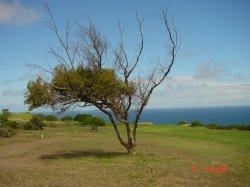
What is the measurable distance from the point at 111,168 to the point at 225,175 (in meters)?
7.23

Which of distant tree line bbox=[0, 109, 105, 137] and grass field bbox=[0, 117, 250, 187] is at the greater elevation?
distant tree line bbox=[0, 109, 105, 137]

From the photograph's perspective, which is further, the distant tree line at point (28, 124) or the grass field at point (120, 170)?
the distant tree line at point (28, 124)

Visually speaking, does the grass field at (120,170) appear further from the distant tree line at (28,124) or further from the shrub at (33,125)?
the shrub at (33,125)

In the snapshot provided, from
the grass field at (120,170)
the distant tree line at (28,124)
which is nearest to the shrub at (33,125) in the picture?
the distant tree line at (28,124)

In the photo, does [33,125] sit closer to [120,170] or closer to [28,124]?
[28,124]

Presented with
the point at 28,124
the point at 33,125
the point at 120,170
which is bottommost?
the point at 120,170

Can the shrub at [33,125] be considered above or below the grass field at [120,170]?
above

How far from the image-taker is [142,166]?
20.6 metres

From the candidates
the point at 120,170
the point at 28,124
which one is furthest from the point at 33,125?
the point at 120,170

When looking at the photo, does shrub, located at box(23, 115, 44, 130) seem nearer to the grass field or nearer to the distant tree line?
the distant tree line

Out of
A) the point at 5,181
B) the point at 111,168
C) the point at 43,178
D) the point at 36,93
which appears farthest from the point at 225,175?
the point at 36,93

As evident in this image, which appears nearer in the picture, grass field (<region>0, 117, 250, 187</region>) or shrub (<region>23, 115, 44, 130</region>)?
grass field (<region>0, 117, 250, 187</region>)

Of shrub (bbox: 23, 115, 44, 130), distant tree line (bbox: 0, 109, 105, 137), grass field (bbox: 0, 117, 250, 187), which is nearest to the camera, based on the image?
grass field (bbox: 0, 117, 250, 187)

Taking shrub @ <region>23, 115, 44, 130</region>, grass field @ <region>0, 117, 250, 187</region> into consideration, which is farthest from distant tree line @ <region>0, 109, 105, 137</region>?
grass field @ <region>0, 117, 250, 187</region>
